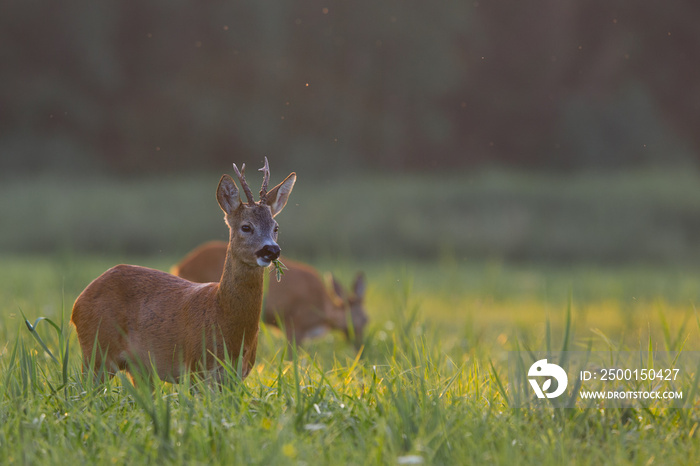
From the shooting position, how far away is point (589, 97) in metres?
22.6

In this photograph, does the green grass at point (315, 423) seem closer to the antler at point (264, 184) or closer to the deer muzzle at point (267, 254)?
the deer muzzle at point (267, 254)

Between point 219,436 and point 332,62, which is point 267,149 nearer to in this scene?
point 332,62

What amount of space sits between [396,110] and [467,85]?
2097 millimetres

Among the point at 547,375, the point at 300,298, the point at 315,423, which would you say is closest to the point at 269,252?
the point at 315,423

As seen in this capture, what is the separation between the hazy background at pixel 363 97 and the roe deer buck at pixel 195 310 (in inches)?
585

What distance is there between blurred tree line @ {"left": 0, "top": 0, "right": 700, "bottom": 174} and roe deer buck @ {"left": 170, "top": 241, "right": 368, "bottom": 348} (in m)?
13.8

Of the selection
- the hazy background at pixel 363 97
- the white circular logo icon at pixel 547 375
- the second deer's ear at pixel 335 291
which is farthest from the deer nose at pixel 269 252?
the hazy background at pixel 363 97

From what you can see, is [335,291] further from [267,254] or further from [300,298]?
[267,254]

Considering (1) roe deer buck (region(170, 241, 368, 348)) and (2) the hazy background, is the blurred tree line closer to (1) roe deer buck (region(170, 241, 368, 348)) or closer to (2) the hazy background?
(2) the hazy background

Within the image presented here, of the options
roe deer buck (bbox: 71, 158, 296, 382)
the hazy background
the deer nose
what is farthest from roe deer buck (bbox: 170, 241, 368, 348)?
the hazy background

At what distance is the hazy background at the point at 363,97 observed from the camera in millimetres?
21141

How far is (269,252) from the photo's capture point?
366 cm

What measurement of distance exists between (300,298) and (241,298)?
3953mm

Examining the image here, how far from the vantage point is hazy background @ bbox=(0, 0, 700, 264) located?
69.4 ft
